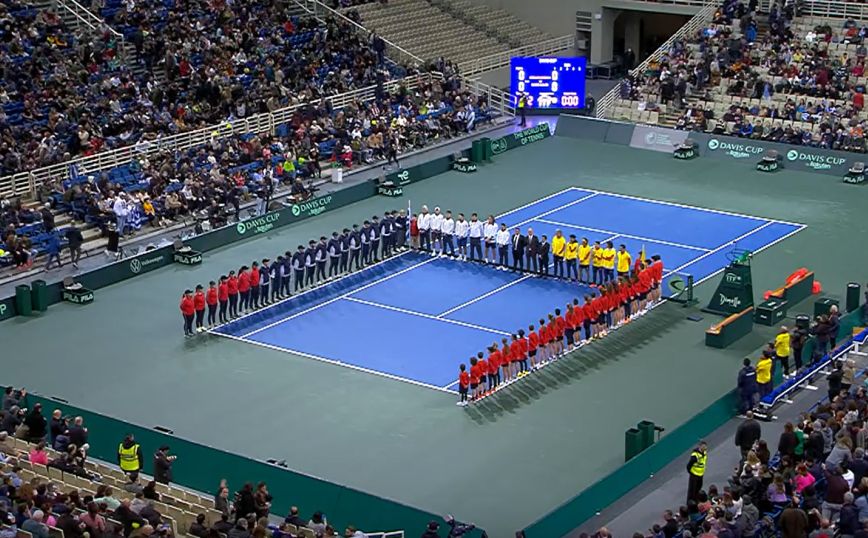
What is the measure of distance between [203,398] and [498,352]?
261 inches

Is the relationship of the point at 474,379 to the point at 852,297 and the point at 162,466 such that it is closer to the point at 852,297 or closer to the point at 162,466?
the point at 162,466

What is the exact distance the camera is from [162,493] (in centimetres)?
2773

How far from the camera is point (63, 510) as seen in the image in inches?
983

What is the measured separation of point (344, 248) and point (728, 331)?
1126cm

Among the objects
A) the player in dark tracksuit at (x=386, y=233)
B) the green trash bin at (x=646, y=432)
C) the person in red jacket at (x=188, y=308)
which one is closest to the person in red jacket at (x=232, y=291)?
the person in red jacket at (x=188, y=308)

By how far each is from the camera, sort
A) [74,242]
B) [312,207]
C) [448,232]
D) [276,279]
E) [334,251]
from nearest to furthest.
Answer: [276,279] < [334,251] < [74,242] < [448,232] < [312,207]

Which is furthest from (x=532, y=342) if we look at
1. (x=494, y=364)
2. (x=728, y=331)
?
(x=728, y=331)

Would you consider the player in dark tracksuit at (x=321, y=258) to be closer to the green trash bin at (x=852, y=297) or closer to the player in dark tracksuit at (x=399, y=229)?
the player in dark tracksuit at (x=399, y=229)

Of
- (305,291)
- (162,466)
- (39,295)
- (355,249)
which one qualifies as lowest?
(305,291)

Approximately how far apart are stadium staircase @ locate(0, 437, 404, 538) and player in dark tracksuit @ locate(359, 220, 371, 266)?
1573cm

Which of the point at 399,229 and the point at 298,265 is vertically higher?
the point at 298,265

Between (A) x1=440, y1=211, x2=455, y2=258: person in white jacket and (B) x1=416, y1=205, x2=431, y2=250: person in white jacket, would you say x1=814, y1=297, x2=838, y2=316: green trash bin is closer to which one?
(A) x1=440, y1=211, x2=455, y2=258: person in white jacket

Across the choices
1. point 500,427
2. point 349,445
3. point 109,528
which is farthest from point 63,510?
point 500,427

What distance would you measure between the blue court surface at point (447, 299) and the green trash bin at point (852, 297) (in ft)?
16.5
